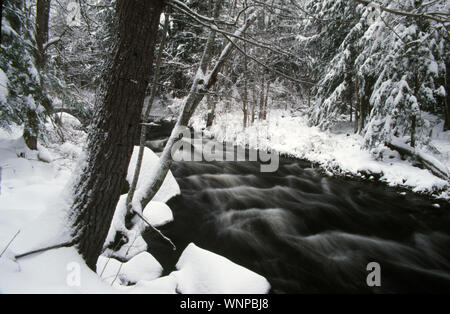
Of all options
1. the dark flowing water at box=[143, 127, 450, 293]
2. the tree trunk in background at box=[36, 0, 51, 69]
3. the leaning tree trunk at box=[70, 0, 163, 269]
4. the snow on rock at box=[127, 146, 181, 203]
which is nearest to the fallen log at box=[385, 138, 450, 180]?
the dark flowing water at box=[143, 127, 450, 293]

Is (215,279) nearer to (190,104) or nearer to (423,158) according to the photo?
(190,104)

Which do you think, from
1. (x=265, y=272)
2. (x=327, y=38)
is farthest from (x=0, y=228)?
(x=327, y=38)

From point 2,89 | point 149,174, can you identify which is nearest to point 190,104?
point 149,174

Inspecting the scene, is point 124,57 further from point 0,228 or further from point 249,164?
point 249,164

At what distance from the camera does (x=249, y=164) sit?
10125mm

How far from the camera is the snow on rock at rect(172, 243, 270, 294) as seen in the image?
269 cm

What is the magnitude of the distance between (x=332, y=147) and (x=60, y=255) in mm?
10990

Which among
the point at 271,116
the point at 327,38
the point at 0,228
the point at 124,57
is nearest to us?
the point at 124,57

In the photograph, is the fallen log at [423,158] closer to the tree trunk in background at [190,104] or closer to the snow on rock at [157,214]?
the tree trunk in background at [190,104]

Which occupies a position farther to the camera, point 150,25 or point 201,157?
point 201,157

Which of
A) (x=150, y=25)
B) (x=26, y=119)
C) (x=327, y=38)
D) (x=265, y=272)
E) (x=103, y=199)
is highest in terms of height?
(x=327, y=38)

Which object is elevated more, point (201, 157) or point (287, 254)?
point (201, 157)

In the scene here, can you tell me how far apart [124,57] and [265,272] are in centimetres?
400

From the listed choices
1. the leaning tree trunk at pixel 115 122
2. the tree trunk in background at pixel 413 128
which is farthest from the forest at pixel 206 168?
the tree trunk in background at pixel 413 128
